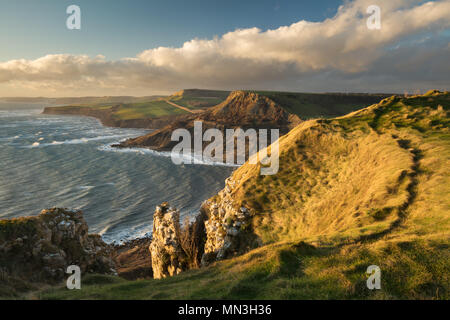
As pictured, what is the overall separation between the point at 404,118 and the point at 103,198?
4949 cm

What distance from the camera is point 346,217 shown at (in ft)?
50.2

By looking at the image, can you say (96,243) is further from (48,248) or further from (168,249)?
(168,249)

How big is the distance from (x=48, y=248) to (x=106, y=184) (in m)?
41.7

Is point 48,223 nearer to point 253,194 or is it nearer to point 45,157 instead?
point 253,194

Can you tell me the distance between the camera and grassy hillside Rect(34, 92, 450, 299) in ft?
26.6

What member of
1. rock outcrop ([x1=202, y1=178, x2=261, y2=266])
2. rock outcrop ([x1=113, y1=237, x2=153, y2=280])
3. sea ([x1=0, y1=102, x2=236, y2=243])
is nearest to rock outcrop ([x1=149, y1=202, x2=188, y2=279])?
rock outcrop ([x1=202, y1=178, x2=261, y2=266])

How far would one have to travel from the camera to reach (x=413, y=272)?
8008 mm

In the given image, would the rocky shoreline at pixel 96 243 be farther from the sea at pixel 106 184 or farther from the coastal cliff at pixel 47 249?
the sea at pixel 106 184

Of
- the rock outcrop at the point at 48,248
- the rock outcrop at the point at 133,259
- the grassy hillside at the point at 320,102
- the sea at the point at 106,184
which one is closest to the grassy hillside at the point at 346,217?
the rock outcrop at the point at 48,248

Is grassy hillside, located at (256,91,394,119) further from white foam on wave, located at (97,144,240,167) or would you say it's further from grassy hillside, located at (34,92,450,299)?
grassy hillside, located at (34,92,450,299)

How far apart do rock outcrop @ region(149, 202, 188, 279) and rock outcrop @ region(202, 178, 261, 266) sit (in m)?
2.56

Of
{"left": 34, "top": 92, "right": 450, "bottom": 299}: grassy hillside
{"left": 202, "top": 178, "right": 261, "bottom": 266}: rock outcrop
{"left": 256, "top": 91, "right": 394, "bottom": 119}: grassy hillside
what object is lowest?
{"left": 202, "top": 178, "right": 261, "bottom": 266}: rock outcrop

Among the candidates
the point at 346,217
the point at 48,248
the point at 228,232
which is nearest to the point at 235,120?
the point at 228,232

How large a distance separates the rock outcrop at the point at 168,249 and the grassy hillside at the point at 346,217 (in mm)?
6653
